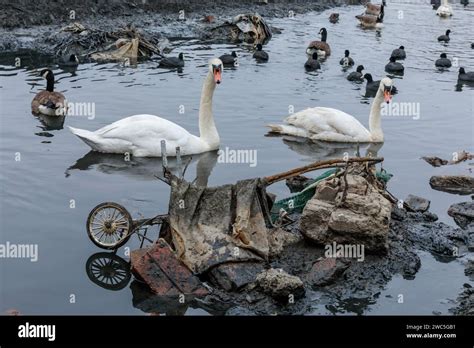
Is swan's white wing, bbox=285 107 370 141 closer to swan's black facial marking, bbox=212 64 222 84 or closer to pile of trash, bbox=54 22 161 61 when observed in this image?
swan's black facial marking, bbox=212 64 222 84

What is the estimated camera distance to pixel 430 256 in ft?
37.6

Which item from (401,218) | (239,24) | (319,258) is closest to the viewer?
(319,258)

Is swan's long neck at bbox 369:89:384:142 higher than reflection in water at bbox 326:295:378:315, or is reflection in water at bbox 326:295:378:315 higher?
swan's long neck at bbox 369:89:384:142

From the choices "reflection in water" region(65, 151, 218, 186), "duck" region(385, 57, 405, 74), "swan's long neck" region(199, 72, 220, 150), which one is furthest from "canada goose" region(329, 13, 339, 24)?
"reflection in water" region(65, 151, 218, 186)

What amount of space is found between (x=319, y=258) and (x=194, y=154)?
238 inches

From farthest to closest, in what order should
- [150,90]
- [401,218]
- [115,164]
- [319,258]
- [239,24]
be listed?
[239,24] → [150,90] → [115,164] → [401,218] → [319,258]

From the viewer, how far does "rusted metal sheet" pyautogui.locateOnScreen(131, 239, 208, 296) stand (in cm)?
992

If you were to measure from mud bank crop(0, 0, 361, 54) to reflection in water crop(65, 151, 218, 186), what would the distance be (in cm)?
1323

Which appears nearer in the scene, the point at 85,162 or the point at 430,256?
the point at 430,256

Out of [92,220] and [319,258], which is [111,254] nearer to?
[92,220]

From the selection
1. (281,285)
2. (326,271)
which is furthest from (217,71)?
(281,285)

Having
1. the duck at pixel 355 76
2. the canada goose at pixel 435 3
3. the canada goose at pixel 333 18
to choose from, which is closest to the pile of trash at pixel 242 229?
the duck at pixel 355 76

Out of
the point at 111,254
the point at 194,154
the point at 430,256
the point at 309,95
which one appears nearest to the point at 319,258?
the point at 430,256

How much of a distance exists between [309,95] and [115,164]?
8.77m
